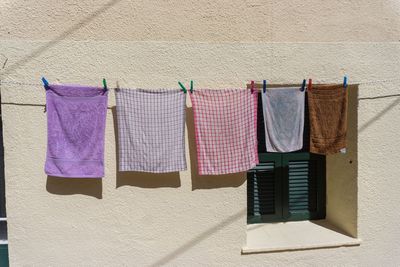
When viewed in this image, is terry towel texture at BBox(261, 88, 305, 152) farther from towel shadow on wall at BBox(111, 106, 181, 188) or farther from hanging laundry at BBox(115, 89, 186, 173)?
towel shadow on wall at BBox(111, 106, 181, 188)

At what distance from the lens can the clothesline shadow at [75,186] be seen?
11.0 ft

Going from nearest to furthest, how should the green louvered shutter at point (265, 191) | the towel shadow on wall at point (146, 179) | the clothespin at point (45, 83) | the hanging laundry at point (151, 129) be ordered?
the clothespin at point (45, 83) < the hanging laundry at point (151, 129) < the towel shadow on wall at point (146, 179) < the green louvered shutter at point (265, 191)

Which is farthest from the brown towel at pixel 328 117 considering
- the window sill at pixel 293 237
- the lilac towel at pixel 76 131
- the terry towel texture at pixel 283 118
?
the lilac towel at pixel 76 131

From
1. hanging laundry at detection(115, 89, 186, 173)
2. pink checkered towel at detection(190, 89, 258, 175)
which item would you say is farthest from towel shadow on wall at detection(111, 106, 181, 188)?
pink checkered towel at detection(190, 89, 258, 175)

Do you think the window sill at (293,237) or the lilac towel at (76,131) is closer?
the lilac towel at (76,131)

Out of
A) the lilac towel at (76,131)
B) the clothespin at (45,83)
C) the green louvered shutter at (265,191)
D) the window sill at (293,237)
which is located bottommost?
the window sill at (293,237)

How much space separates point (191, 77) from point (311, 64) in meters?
1.29

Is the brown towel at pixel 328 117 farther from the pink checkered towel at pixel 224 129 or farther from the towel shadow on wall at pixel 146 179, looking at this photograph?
the towel shadow on wall at pixel 146 179

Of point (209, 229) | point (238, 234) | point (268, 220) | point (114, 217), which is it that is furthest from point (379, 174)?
point (114, 217)

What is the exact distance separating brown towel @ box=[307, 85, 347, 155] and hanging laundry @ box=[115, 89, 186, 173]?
1356 mm

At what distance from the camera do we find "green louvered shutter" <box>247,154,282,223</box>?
161 inches

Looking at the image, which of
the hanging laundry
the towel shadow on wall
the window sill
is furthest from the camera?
the window sill

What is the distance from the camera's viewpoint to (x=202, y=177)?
3.52 meters

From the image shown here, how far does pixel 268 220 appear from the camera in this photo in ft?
13.6
